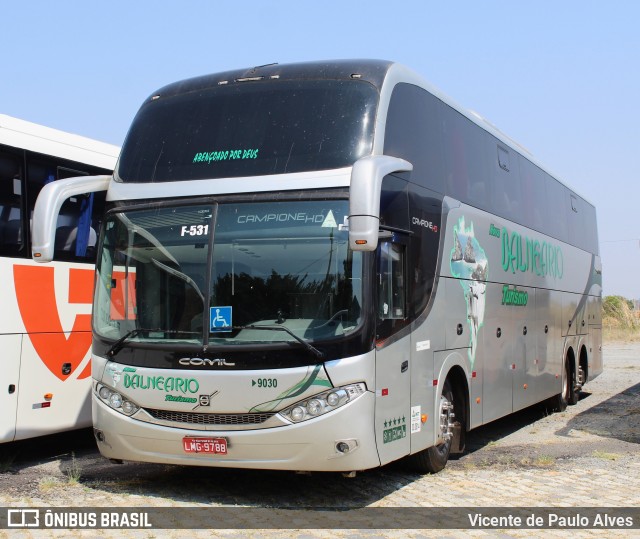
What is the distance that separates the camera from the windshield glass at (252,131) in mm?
8250

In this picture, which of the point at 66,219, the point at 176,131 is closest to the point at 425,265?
the point at 176,131

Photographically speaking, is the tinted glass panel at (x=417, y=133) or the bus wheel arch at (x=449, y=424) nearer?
the tinted glass panel at (x=417, y=133)

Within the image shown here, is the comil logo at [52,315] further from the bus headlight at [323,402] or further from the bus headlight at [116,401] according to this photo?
the bus headlight at [323,402]

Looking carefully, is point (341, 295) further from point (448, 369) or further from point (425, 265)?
point (448, 369)

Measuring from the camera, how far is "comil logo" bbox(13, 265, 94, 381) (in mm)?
9781

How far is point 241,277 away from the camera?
798cm

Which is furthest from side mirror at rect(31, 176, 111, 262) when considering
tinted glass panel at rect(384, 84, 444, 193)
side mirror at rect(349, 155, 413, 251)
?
tinted glass panel at rect(384, 84, 444, 193)

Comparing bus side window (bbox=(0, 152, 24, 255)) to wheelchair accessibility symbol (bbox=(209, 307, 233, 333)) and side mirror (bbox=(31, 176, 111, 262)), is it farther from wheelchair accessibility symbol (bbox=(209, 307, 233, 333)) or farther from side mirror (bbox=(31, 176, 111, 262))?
wheelchair accessibility symbol (bbox=(209, 307, 233, 333))

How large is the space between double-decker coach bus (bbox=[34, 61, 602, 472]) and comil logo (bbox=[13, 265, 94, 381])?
55.7 inches

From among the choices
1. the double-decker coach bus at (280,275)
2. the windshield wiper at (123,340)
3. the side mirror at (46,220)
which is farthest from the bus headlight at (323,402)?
the side mirror at (46,220)

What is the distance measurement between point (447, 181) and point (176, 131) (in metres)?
3.16

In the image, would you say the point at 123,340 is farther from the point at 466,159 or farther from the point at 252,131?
the point at 466,159

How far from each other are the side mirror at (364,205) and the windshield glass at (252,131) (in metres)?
0.77

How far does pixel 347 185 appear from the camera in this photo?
25.9 ft
